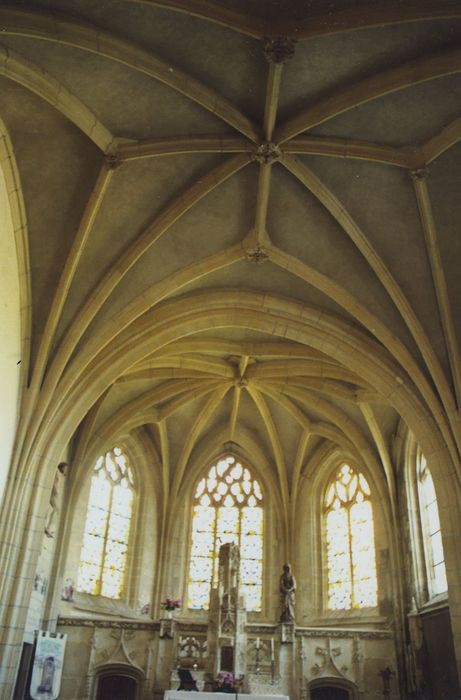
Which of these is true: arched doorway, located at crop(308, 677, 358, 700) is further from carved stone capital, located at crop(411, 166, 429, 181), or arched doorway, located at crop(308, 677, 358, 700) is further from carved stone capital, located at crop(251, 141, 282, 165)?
carved stone capital, located at crop(251, 141, 282, 165)

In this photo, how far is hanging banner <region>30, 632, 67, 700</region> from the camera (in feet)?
46.2

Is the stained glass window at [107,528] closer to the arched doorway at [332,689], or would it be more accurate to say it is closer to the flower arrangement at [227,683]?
the flower arrangement at [227,683]

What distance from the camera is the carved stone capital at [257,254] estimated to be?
1425cm

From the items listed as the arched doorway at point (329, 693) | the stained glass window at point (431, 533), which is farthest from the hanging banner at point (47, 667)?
the stained glass window at point (431, 533)

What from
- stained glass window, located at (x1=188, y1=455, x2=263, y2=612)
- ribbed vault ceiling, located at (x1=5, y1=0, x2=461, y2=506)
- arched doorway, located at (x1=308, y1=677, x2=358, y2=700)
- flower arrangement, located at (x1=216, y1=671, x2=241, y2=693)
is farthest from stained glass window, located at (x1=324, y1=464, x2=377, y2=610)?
Result: flower arrangement, located at (x1=216, y1=671, x2=241, y2=693)

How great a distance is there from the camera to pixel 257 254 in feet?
46.9

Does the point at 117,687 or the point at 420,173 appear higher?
the point at 420,173

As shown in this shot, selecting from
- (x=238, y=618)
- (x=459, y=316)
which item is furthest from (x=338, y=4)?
(x=238, y=618)

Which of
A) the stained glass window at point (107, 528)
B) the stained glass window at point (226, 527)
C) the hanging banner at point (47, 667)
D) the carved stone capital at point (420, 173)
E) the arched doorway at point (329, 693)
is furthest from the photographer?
the stained glass window at point (226, 527)

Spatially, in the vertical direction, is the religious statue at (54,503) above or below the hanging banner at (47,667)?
above

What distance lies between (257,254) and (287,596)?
826 cm

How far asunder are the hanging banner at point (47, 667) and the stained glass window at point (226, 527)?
534 cm

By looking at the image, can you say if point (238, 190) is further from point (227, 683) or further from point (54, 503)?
point (227, 683)

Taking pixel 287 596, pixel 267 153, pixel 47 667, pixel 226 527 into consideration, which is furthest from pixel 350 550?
pixel 267 153
